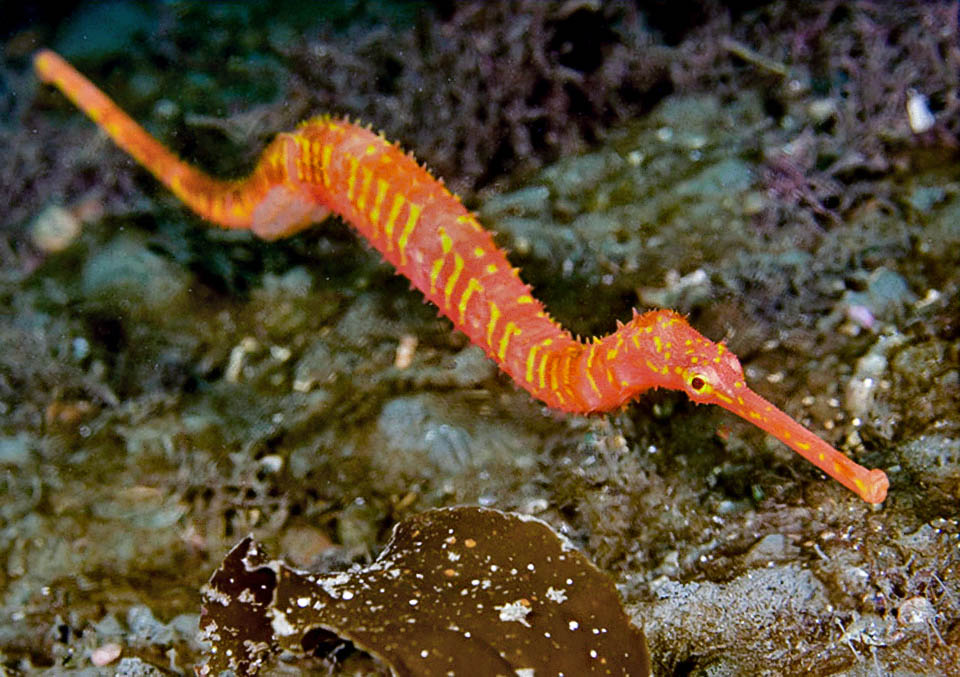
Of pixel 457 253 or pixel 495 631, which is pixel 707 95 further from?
pixel 495 631

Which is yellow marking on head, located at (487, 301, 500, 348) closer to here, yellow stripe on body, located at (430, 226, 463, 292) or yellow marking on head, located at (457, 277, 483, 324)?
yellow marking on head, located at (457, 277, 483, 324)

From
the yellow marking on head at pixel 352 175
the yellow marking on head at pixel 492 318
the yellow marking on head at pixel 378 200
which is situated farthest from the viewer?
the yellow marking on head at pixel 352 175

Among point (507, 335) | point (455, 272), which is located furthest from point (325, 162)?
point (507, 335)

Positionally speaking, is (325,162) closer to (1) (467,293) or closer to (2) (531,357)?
(1) (467,293)

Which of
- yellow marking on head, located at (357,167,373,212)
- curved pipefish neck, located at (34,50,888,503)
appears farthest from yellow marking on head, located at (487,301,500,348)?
yellow marking on head, located at (357,167,373,212)

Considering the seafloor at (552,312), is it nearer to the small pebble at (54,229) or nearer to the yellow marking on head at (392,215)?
the small pebble at (54,229)

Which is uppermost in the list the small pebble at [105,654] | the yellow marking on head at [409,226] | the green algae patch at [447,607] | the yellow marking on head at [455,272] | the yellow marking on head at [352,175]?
the yellow marking on head at [352,175]

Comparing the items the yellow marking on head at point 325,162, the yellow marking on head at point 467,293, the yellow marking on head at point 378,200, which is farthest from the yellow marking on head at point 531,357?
Result: the yellow marking on head at point 325,162

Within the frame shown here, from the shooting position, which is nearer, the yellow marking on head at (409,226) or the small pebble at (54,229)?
the yellow marking on head at (409,226)

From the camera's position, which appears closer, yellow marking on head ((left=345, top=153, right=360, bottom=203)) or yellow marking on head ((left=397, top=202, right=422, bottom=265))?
yellow marking on head ((left=397, top=202, right=422, bottom=265))
